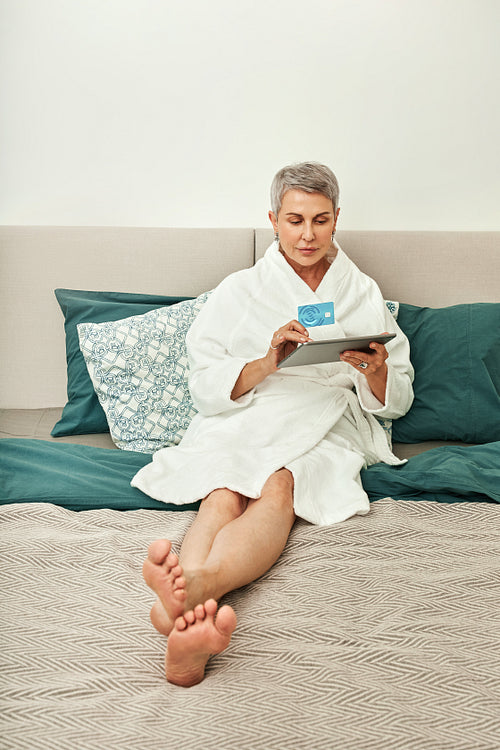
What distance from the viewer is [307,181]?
174cm

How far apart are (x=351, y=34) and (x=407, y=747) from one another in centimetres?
231

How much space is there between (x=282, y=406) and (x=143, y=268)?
829mm

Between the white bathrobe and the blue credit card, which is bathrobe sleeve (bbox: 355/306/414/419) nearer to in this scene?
the white bathrobe

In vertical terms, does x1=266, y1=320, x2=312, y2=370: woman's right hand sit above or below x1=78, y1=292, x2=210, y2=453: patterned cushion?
above

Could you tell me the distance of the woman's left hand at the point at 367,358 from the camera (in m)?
1.60

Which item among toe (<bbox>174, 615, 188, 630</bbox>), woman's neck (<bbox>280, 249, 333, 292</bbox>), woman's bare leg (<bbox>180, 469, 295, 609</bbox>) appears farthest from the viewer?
woman's neck (<bbox>280, 249, 333, 292</bbox>)

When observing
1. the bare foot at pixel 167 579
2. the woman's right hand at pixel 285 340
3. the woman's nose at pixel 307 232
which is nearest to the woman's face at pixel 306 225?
the woman's nose at pixel 307 232

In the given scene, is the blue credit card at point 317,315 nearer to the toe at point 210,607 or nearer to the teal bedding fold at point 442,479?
the teal bedding fold at point 442,479

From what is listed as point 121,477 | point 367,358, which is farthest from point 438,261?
point 121,477

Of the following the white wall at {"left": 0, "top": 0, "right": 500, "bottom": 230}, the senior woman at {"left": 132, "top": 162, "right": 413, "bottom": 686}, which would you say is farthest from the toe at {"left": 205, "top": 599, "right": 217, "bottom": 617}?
the white wall at {"left": 0, "top": 0, "right": 500, "bottom": 230}

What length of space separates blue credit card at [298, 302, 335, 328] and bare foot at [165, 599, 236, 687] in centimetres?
91

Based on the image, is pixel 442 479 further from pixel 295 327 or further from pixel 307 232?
pixel 307 232

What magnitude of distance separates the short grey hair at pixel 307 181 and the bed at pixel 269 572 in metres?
0.49

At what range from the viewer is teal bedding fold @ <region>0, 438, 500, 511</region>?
1534 millimetres
